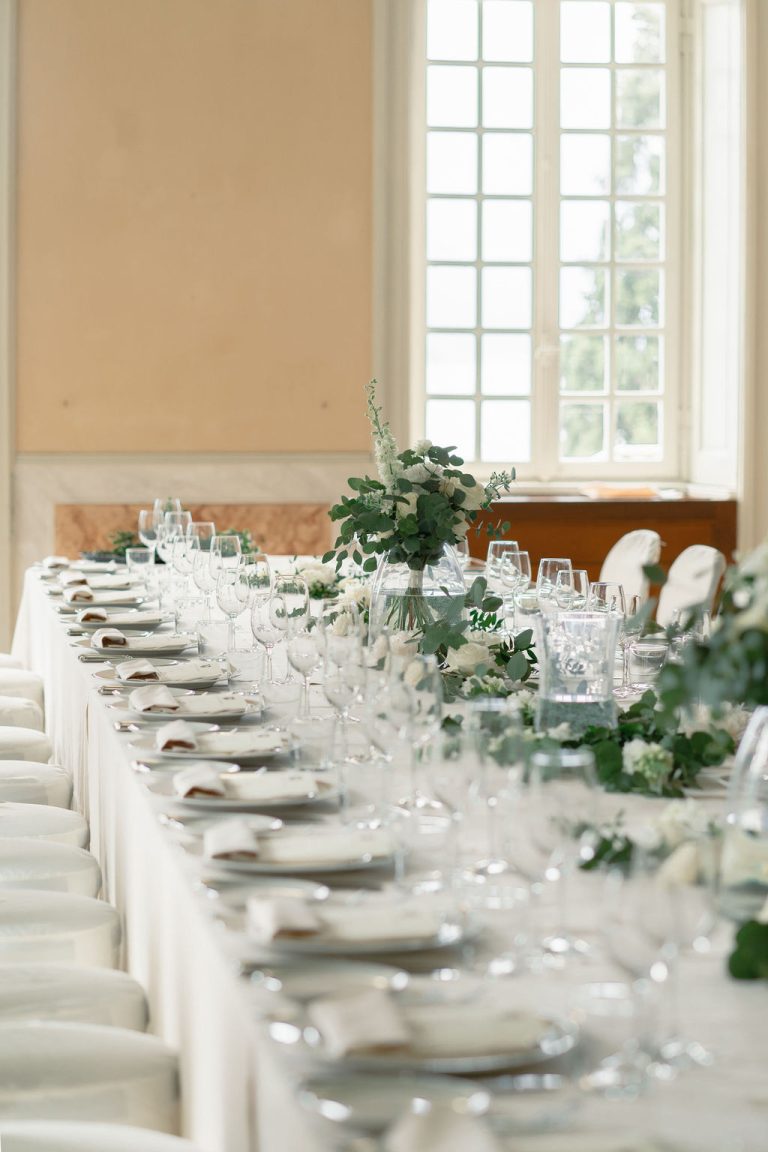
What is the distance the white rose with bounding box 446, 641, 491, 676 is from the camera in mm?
2482

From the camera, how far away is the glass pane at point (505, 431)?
6.82m

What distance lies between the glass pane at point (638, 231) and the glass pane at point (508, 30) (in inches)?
32.8

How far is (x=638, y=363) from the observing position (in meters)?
6.96

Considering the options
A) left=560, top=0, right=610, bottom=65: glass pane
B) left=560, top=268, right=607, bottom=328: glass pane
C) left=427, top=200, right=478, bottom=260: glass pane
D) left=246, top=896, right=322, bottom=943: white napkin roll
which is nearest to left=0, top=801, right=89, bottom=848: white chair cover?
left=246, top=896, right=322, bottom=943: white napkin roll

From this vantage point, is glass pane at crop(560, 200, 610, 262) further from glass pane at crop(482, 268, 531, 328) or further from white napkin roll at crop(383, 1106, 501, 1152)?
A: white napkin roll at crop(383, 1106, 501, 1152)

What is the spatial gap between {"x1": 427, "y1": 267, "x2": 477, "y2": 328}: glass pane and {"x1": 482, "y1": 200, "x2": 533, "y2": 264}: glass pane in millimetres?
149

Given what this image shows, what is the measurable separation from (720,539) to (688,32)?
2404 mm

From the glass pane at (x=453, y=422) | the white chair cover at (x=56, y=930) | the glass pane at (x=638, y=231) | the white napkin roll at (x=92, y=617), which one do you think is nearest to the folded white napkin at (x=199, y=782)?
the white chair cover at (x=56, y=930)

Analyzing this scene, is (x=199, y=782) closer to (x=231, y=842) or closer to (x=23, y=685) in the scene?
(x=231, y=842)

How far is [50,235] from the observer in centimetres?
638

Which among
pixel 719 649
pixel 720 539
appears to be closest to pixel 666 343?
pixel 720 539

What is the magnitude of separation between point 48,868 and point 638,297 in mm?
5189

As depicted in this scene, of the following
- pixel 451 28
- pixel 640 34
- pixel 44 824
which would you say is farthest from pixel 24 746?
pixel 640 34

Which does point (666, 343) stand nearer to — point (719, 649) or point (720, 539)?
point (720, 539)
